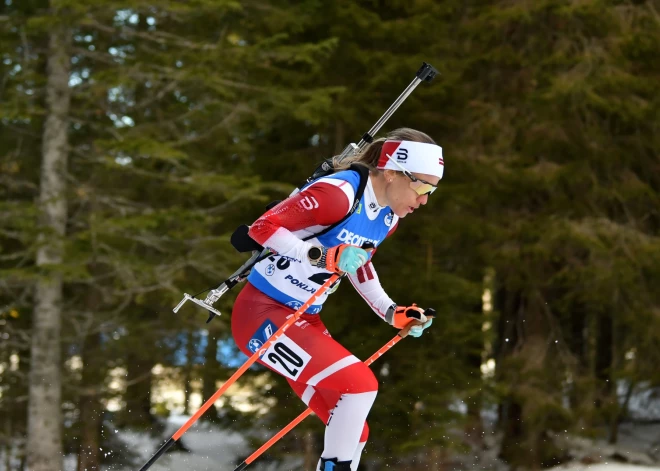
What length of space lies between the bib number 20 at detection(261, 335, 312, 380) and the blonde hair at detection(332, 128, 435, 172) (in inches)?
31.6

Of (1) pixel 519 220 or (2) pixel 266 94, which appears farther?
(1) pixel 519 220

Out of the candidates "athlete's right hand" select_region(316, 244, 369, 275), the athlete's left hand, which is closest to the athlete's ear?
"athlete's right hand" select_region(316, 244, 369, 275)

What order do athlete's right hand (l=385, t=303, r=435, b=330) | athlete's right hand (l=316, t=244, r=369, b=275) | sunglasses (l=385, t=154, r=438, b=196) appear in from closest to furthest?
athlete's right hand (l=316, t=244, r=369, b=275)
sunglasses (l=385, t=154, r=438, b=196)
athlete's right hand (l=385, t=303, r=435, b=330)

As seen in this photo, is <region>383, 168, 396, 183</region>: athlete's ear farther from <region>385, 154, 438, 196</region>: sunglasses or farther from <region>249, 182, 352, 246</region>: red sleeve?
<region>249, 182, 352, 246</region>: red sleeve

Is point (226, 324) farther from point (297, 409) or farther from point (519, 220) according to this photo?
point (519, 220)

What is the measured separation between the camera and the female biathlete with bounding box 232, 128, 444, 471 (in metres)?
3.47

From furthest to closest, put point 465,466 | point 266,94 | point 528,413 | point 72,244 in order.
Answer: point 465,466
point 528,413
point 266,94
point 72,244

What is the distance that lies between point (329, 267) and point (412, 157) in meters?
0.62

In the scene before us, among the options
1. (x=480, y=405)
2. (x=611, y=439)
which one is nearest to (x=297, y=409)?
(x=480, y=405)

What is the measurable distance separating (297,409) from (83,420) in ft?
8.74

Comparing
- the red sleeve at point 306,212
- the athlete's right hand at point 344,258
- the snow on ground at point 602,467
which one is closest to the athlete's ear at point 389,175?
the red sleeve at point 306,212

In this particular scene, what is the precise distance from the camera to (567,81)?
9.49 m

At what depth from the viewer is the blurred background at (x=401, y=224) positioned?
9000 mm

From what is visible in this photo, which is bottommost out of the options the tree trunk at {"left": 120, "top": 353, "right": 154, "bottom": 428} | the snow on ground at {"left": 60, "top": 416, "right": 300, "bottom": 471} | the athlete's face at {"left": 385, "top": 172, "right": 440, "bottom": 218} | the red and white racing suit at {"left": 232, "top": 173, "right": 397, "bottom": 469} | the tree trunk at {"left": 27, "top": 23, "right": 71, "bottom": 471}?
the snow on ground at {"left": 60, "top": 416, "right": 300, "bottom": 471}
